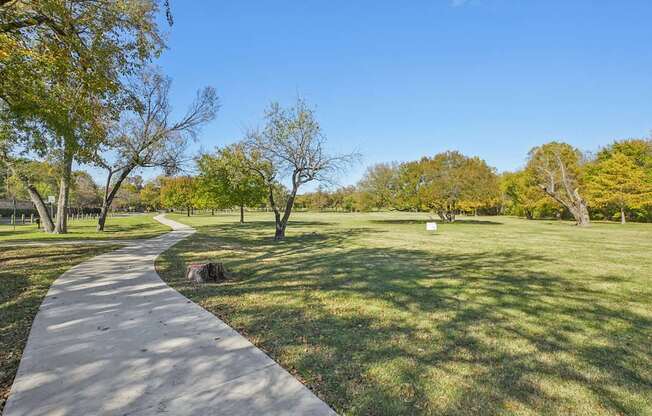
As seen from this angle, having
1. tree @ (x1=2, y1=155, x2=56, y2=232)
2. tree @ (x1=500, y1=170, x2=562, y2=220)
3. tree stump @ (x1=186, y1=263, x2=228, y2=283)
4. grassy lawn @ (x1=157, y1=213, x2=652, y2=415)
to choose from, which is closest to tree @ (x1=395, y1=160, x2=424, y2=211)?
tree @ (x1=500, y1=170, x2=562, y2=220)

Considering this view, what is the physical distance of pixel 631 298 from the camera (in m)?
6.43

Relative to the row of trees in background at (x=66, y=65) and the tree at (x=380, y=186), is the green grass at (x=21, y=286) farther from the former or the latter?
the tree at (x=380, y=186)

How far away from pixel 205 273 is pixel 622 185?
4379 centimetres

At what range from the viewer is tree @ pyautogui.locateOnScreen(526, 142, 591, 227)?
3400 centimetres

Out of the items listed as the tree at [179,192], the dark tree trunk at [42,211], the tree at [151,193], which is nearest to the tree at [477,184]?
the dark tree trunk at [42,211]

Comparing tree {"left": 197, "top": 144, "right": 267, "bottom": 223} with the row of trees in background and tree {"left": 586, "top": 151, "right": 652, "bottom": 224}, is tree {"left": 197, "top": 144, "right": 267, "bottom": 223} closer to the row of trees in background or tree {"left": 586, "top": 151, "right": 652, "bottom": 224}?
the row of trees in background

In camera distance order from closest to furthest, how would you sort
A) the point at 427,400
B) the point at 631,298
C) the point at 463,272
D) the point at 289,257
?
1. the point at 427,400
2. the point at 631,298
3. the point at 463,272
4. the point at 289,257

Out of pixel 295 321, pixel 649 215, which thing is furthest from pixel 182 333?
pixel 649 215

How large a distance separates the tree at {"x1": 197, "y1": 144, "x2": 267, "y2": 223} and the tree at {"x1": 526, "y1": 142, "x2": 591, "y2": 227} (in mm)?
32678

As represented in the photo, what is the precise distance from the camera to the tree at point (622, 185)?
1300 inches

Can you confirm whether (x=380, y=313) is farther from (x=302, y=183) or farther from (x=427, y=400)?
(x=302, y=183)

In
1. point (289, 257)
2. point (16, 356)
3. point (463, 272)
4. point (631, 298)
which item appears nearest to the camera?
point (16, 356)

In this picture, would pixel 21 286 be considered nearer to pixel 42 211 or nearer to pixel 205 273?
pixel 205 273

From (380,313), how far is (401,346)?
1313 millimetres
